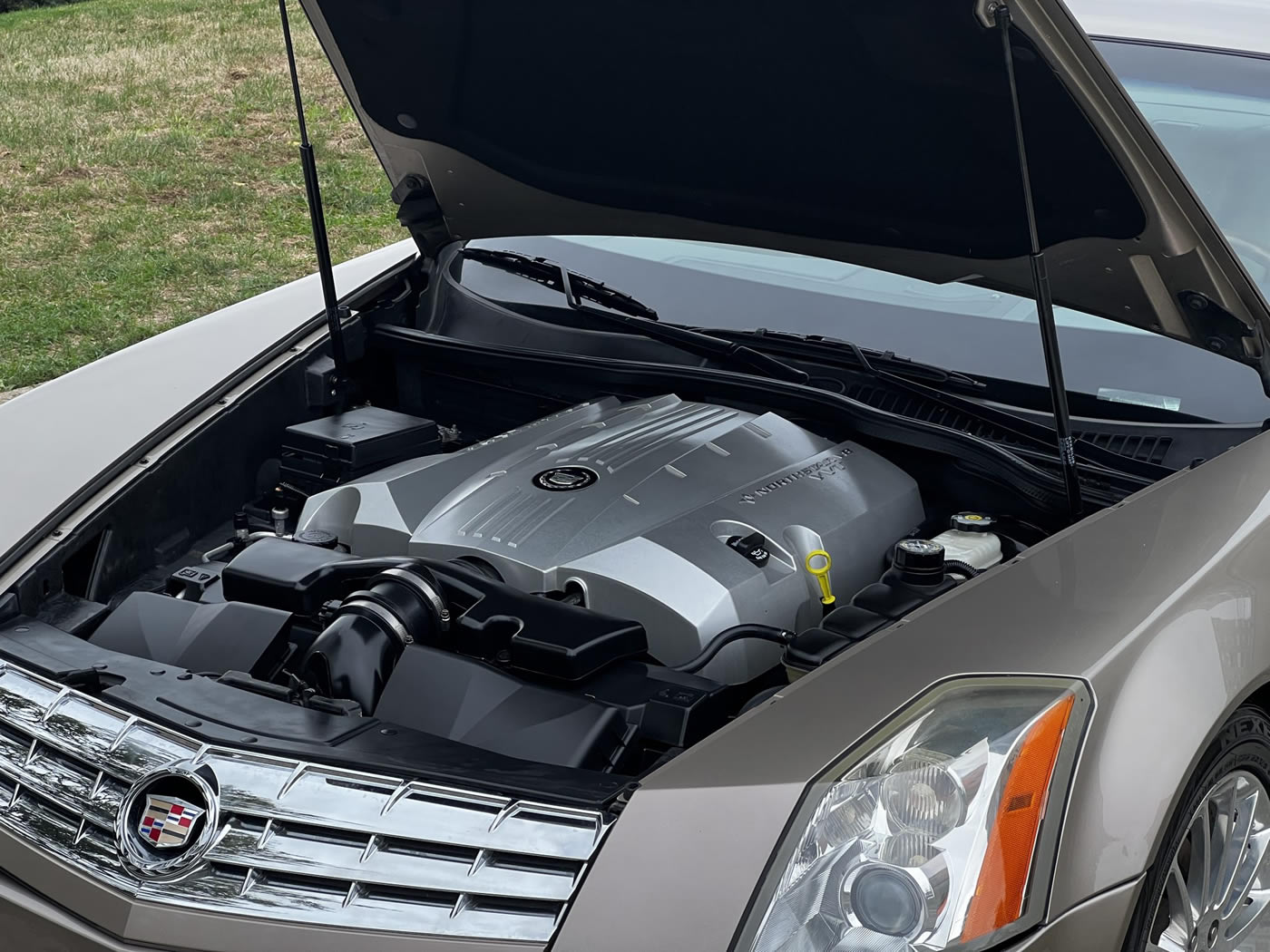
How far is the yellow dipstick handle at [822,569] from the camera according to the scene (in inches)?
77.4

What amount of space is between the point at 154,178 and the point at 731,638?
312 inches

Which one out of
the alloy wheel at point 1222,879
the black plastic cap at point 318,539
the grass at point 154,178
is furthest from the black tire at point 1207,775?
the grass at point 154,178

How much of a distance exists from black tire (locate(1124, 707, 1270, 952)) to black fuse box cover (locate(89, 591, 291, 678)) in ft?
3.75

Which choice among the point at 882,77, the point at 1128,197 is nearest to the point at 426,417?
the point at 882,77

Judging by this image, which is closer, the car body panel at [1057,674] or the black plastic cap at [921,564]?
the car body panel at [1057,674]

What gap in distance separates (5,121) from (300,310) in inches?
321

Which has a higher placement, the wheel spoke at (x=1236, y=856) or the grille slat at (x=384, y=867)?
the grille slat at (x=384, y=867)

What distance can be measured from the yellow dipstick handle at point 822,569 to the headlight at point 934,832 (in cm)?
56

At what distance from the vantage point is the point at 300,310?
2836mm

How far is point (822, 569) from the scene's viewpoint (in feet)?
6.50

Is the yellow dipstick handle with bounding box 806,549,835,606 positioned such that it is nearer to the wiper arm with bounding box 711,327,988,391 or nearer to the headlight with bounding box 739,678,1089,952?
the wiper arm with bounding box 711,327,988,391

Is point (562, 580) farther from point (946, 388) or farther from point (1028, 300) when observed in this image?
point (1028, 300)

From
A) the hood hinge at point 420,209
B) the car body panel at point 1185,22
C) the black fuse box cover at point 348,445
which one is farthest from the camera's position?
the hood hinge at point 420,209

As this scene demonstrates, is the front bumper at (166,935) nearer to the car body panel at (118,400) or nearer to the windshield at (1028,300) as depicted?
the car body panel at (118,400)
